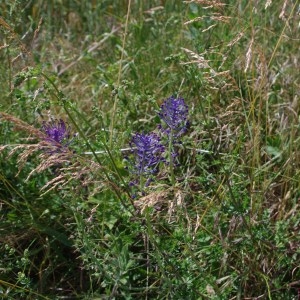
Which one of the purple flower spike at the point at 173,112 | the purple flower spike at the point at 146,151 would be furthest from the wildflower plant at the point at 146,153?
the purple flower spike at the point at 173,112

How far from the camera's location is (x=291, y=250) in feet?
8.02

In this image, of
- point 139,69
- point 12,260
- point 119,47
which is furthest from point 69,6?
point 12,260

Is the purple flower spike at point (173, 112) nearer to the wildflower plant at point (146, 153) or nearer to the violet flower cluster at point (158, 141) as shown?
the violet flower cluster at point (158, 141)

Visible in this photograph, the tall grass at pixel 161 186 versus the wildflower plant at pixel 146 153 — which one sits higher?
the wildflower plant at pixel 146 153

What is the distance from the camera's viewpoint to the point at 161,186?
6.70 ft

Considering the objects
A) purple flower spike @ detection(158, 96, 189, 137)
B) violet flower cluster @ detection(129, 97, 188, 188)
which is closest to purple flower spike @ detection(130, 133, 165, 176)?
violet flower cluster @ detection(129, 97, 188, 188)

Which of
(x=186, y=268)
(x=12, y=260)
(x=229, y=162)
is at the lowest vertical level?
A: (x=12, y=260)

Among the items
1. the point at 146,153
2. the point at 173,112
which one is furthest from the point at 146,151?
the point at 173,112

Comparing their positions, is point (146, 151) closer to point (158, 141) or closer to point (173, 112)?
point (158, 141)

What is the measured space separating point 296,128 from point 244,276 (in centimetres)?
77

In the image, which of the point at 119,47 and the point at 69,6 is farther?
the point at 69,6

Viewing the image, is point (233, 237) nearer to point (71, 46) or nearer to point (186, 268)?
point (186, 268)

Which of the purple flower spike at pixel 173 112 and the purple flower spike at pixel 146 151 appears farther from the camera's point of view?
the purple flower spike at pixel 146 151

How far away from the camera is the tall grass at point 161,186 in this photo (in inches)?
88.1
